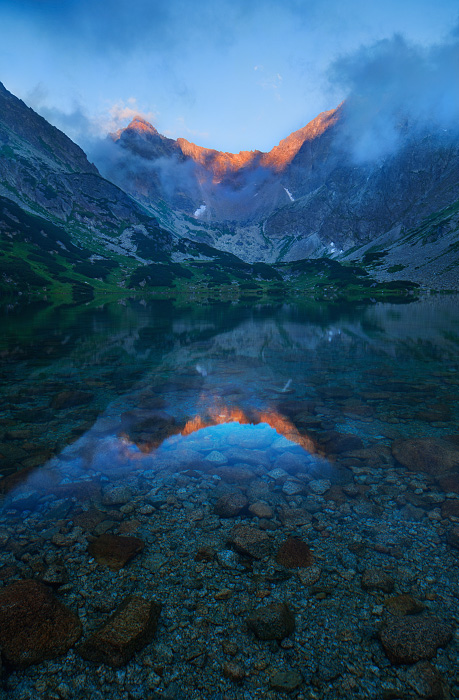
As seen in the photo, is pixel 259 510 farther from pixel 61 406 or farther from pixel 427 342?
pixel 427 342

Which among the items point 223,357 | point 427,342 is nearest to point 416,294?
point 427,342

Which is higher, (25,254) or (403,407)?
(25,254)

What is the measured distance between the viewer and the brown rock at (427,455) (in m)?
11.8

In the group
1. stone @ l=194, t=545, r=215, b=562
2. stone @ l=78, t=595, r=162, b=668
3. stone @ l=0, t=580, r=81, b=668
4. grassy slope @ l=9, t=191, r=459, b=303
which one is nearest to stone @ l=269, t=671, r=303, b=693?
stone @ l=78, t=595, r=162, b=668

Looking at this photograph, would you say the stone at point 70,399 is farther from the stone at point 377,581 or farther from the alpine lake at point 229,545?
the stone at point 377,581

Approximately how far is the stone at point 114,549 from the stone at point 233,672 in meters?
3.25

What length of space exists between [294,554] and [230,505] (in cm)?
249

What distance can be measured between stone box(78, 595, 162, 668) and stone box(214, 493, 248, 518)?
11.8 feet

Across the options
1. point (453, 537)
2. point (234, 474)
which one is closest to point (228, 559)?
point (234, 474)

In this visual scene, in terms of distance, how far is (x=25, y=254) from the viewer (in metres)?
148

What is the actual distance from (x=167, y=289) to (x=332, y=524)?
174 meters

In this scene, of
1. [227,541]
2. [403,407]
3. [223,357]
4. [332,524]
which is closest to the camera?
[227,541]

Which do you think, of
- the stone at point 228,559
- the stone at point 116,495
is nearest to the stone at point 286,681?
the stone at point 228,559

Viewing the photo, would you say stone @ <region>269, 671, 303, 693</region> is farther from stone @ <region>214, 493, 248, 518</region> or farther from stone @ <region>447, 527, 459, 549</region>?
stone @ <region>447, 527, 459, 549</region>
